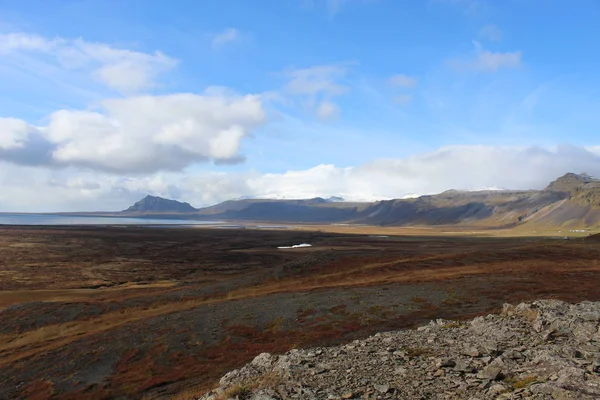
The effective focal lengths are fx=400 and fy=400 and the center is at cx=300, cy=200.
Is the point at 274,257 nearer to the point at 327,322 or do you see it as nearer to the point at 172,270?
the point at 172,270

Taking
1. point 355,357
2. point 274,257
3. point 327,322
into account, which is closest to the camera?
point 355,357

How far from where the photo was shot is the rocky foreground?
12688 millimetres

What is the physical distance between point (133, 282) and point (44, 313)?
3158cm

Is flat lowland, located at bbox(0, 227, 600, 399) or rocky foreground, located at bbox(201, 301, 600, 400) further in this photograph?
flat lowland, located at bbox(0, 227, 600, 399)

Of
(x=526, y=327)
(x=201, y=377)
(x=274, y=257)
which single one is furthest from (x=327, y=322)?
(x=274, y=257)

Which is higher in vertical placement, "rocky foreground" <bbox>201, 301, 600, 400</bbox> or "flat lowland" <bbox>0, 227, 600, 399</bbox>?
"rocky foreground" <bbox>201, 301, 600, 400</bbox>

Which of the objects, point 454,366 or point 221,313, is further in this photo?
point 221,313

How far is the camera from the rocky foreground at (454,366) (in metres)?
12.7

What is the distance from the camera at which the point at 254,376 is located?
1748cm

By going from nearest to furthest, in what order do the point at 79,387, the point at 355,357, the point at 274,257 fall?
the point at 355,357 < the point at 79,387 < the point at 274,257

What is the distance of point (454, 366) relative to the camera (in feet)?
49.1

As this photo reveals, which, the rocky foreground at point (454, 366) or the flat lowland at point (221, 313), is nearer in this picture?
the rocky foreground at point (454, 366)

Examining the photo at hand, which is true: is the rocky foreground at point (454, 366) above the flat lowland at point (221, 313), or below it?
above

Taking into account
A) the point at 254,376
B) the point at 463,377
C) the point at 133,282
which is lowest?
the point at 133,282
